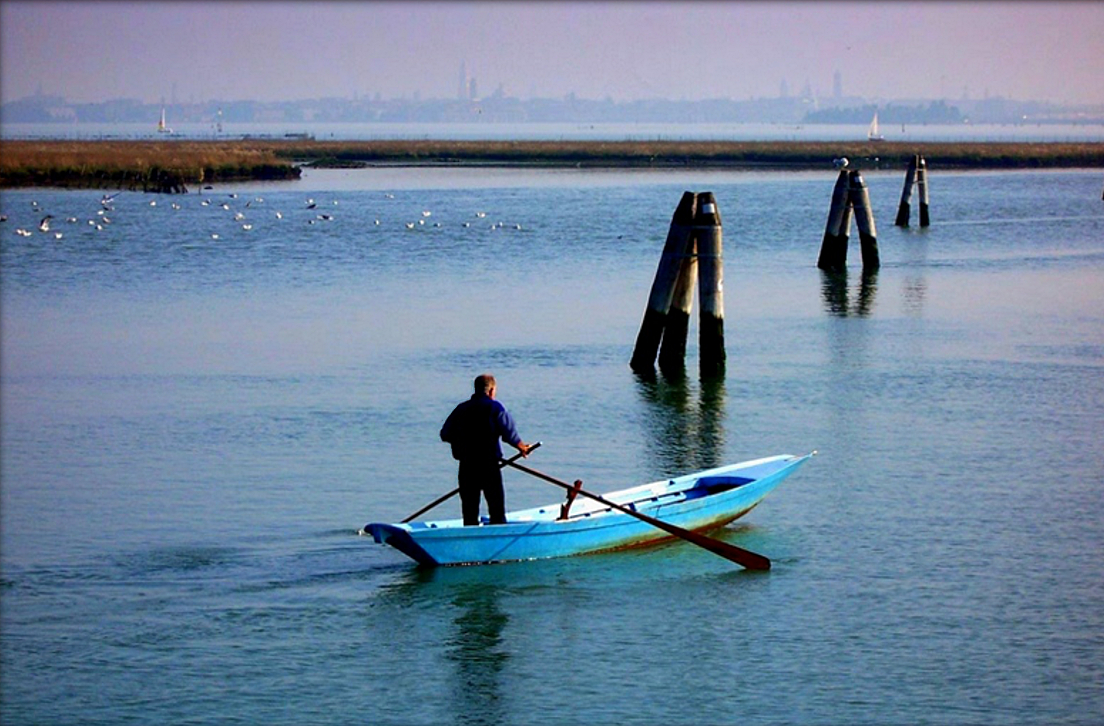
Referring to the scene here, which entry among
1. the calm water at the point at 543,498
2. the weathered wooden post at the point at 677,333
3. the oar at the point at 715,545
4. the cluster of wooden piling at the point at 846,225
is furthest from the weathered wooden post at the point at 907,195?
the oar at the point at 715,545

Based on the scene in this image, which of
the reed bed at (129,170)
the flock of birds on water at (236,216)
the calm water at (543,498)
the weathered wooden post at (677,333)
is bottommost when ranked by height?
the calm water at (543,498)

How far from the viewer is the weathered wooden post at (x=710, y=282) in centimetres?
2762

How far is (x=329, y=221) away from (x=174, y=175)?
26265mm

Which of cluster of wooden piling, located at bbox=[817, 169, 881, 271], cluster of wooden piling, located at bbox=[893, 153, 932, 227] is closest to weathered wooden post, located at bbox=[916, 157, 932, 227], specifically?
cluster of wooden piling, located at bbox=[893, 153, 932, 227]

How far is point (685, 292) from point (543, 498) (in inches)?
323

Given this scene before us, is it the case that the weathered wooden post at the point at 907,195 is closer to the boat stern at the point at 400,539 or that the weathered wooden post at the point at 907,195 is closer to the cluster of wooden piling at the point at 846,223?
the cluster of wooden piling at the point at 846,223

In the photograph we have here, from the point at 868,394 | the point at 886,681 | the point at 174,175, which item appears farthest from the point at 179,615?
the point at 174,175

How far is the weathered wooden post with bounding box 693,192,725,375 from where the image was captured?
2762 centimetres

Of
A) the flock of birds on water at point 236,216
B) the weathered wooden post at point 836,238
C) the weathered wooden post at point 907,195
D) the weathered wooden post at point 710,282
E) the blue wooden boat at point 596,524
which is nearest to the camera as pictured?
the blue wooden boat at point 596,524

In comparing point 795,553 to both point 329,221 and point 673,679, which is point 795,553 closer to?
point 673,679

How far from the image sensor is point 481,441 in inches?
672

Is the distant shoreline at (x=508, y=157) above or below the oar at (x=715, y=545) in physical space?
above

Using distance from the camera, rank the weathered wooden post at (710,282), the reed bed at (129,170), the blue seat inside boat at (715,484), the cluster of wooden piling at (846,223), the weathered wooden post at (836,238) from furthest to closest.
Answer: the reed bed at (129,170) < the weathered wooden post at (836,238) < the cluster of wooden piling at (846,223) < the weathered wooden post at (710,282) < the blue seat inside boat at (715,484)

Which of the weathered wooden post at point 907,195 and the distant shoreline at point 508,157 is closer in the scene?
the weathered wooden post at point 907,195
